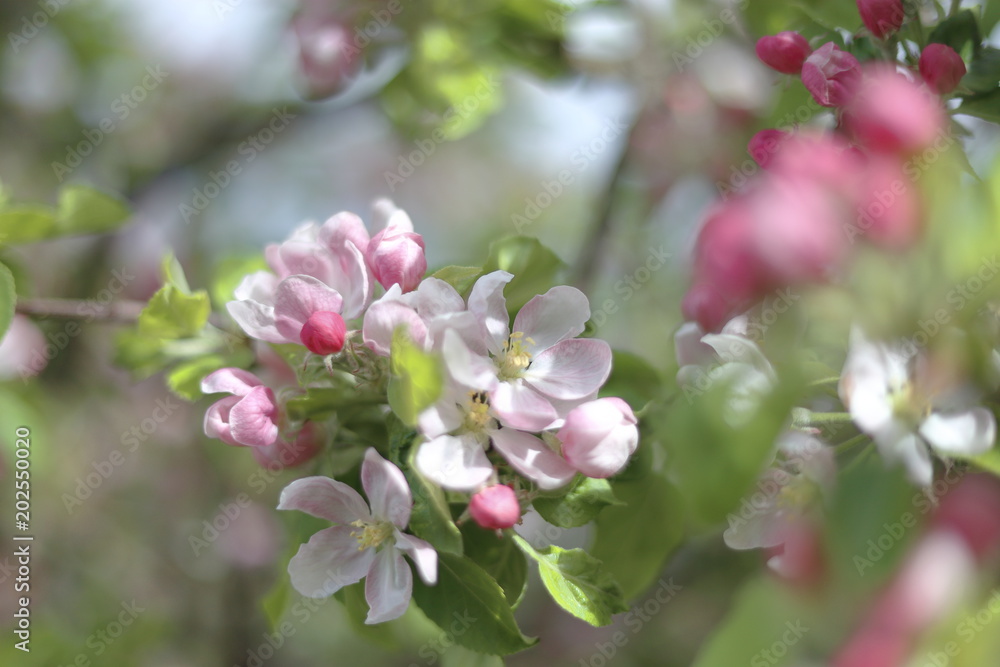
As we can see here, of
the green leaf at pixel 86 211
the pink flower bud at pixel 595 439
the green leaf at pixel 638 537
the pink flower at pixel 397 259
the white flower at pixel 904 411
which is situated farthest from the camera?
the green leaf at pixel 86 211

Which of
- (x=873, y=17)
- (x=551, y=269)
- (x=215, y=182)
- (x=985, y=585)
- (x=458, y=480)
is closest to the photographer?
(x=985, y=585)

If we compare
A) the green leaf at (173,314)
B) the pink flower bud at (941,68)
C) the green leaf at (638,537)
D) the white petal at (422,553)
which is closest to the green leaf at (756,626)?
the white petal at (422,553)

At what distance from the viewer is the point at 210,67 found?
10.4 ft

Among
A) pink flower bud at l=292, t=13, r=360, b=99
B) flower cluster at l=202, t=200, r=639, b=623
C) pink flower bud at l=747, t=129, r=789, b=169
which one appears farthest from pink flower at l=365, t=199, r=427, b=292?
pink flower bud at l=292, t=13, r=360, b=99

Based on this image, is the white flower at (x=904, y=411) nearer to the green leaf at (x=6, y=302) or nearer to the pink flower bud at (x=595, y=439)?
the pink flower bud at (x=595, y=439)

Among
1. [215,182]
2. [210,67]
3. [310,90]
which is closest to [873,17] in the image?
[310,90]

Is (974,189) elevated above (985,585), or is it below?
above

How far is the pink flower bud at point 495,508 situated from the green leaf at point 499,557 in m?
0.14

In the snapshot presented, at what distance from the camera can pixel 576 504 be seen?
2.56ft

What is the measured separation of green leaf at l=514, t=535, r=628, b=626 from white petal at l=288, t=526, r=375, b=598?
0.17m

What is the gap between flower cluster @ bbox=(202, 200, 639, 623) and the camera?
0.72 metres

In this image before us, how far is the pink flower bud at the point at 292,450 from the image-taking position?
87 centimetres

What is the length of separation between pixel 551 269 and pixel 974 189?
1.58 feet

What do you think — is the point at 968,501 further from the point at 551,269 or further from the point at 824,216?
the point at 551,269
